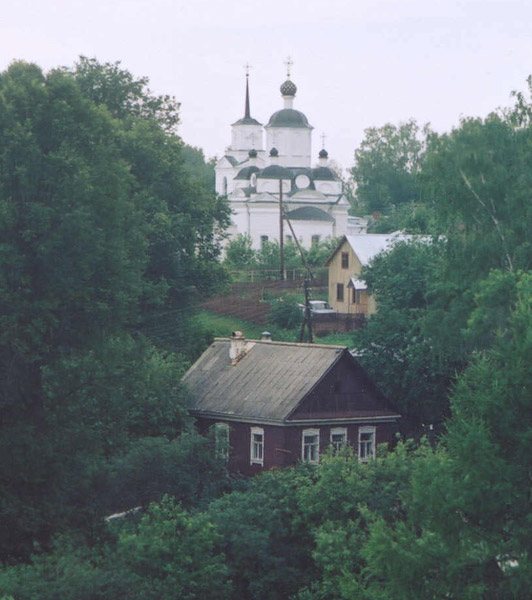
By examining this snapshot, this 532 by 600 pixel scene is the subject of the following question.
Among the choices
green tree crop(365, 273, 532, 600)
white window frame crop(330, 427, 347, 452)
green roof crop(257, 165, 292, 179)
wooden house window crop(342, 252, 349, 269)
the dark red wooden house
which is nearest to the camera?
green tree crop(365, 273, 532, 600)

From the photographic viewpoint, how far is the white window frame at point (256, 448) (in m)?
31.0

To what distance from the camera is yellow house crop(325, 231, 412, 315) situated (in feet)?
176

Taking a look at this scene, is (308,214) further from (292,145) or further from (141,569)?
(141,569)

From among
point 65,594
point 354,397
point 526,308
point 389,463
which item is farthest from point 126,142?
point 526,308

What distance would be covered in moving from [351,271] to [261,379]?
22732 millimetres

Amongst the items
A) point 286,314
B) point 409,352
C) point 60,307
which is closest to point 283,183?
point 286,314

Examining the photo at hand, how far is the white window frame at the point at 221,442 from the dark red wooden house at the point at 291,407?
0.03 meters

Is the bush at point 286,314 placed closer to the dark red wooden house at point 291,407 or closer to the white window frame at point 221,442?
the dark red wooden house at point 291,407

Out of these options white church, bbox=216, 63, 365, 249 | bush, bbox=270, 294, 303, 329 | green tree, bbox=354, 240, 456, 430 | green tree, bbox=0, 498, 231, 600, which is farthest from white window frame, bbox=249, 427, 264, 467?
white church, bbox=216, 63, 365, 249

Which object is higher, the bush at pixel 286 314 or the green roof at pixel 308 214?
the green roof at pixel 308 214

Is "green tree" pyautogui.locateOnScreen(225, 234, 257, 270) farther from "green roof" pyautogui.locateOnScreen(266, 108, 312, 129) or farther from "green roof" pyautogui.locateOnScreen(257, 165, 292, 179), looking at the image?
"green roof" pyautogui.locateOnScreen(266, 108, 312, 129)

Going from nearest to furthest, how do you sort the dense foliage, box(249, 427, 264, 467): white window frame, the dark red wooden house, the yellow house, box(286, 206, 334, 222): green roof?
the dense foliage < the dark red wooden house < box(249, 427, 264, 467): white window frame < the yellow house < box(286, 206, 334, 222): green roof

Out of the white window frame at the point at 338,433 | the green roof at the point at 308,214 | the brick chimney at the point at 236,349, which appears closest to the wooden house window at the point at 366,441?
the white window frame at the point at 338,433

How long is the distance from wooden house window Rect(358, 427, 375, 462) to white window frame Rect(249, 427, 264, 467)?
277 cm
